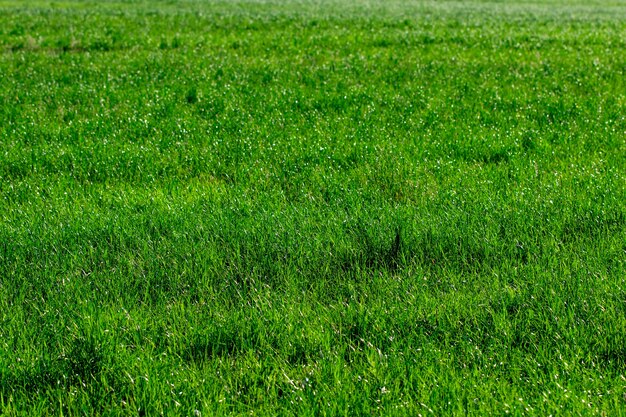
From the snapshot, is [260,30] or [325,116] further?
[260,30]

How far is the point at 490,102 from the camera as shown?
36.5ft

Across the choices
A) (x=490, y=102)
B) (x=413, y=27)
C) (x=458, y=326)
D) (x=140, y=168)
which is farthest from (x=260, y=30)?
Answer: (x=458, y=326)

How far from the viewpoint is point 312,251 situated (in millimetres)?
5750

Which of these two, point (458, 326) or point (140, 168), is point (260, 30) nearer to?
point (140, 168)

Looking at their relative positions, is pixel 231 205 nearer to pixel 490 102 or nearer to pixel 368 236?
pixel 368 236

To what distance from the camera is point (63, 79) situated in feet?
42.2

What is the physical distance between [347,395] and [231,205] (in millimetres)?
3107

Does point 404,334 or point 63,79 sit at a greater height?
point 63,79

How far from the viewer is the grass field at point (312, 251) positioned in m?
4.11

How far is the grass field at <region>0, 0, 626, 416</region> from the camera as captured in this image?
4.11 metres

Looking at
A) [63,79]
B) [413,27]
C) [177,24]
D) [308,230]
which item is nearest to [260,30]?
[177,24]

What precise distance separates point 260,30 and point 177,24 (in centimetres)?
345

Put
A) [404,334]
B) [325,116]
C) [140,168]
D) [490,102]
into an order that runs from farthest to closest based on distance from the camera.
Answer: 1. [490,102]
2. [325,116]
3. [140,168]
4. [404,334]

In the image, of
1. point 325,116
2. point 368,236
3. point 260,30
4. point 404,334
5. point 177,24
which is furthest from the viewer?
point 177,24
